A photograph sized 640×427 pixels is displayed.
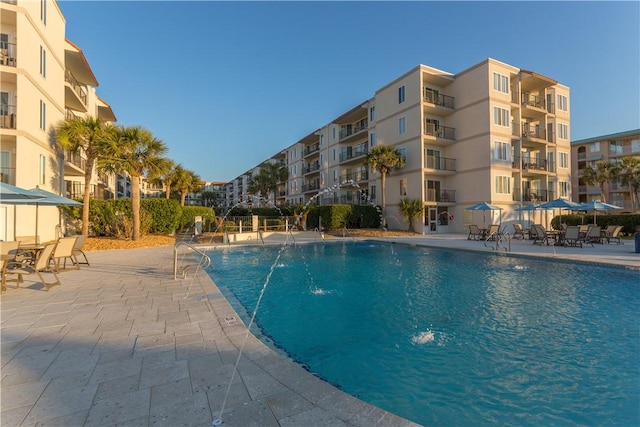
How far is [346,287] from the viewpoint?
8188 millimetres

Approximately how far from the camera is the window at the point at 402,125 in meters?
28.5

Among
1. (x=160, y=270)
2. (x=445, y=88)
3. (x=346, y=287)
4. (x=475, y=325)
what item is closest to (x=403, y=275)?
(x=346, y=287)

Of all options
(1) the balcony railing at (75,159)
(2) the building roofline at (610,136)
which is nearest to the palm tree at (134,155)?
(1) the balcony railing at (75,159)

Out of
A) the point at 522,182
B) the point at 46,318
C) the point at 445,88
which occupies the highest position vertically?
the point at 445,88

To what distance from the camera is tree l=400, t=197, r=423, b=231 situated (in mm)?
A: 25531

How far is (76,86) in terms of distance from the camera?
78.5 ft

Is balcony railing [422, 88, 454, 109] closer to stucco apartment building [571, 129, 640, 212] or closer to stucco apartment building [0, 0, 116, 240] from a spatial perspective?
stucco apartment building [0, 0, 116, 240]

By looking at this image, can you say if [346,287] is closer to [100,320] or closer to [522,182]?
[100,320]

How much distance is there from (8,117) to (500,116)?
33.2m

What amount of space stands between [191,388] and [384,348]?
107 inches

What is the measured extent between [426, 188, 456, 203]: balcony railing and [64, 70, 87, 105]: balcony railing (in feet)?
97.3

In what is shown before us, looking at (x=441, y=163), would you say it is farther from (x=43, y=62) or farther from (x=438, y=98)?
(x=43, y=62)

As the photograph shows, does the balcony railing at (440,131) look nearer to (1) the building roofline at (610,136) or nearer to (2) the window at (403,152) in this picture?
(2) the window at (403,152)

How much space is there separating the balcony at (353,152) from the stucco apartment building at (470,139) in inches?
49.8
